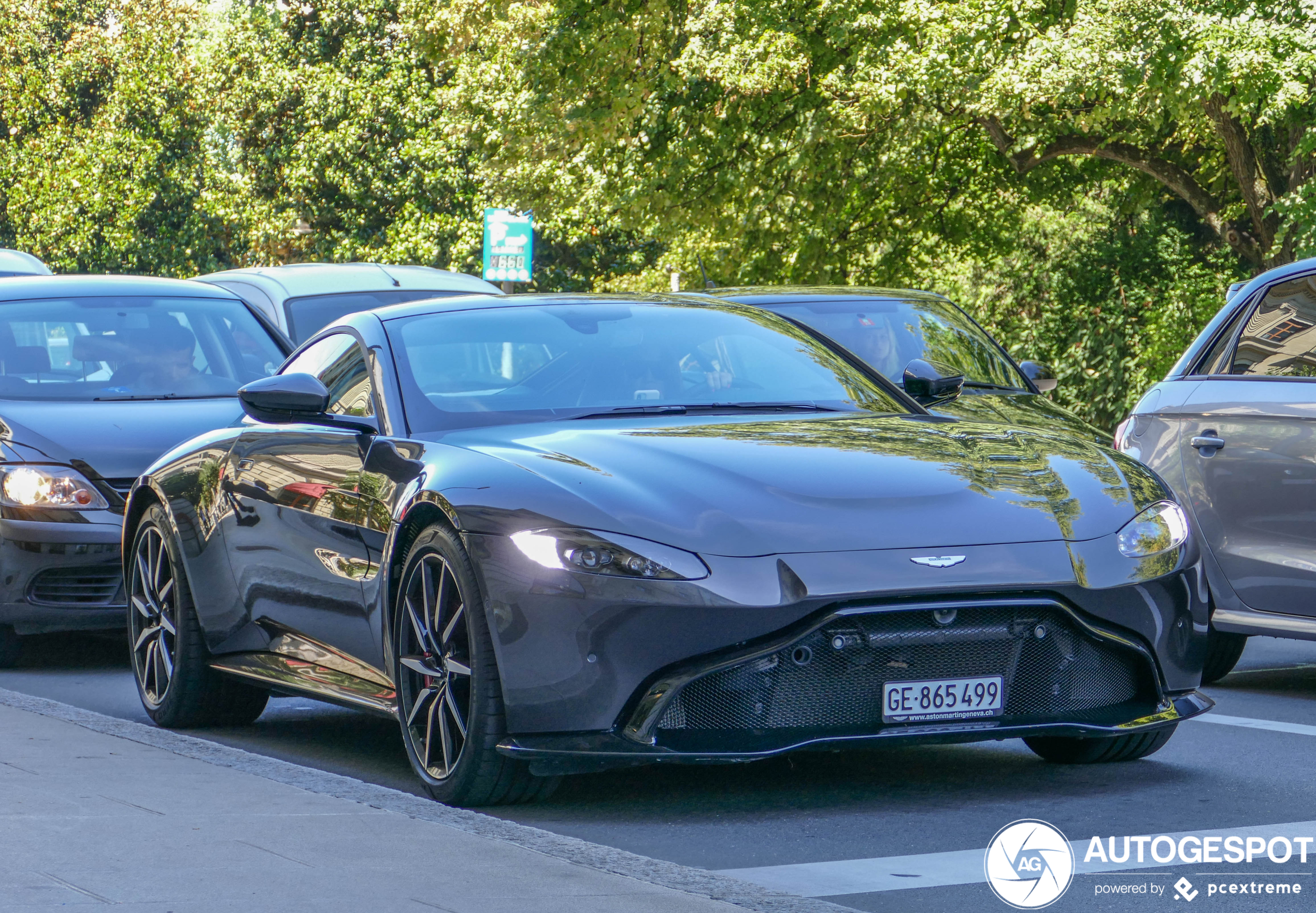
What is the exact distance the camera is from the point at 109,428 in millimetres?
8914

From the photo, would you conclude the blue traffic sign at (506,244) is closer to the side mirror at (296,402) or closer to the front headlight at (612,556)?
the side mirror at (296,402)

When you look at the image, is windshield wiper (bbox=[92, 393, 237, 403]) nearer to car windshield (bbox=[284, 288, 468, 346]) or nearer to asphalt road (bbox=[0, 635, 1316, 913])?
asphalt road (bbox=[0, 635, 1316, 913])

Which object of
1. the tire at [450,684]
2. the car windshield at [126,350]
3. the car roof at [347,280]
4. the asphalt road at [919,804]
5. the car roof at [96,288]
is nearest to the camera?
the asphalt road at [919,804]

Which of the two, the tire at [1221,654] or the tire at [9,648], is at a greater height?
the tire at [1221,654]

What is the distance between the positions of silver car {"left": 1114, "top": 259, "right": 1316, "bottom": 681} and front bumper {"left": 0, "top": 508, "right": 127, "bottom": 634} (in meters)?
4.43

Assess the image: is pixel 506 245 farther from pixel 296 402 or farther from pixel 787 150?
pixel 296 402

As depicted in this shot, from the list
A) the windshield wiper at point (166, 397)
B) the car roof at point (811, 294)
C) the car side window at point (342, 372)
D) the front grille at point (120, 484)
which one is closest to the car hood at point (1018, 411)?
the car roof at point (811, 294)

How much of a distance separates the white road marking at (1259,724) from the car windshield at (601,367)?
1724 mm

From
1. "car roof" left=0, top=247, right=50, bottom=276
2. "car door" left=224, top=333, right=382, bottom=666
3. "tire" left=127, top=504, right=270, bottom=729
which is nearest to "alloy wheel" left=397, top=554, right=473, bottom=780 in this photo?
"car door" left=224, top=333, right=382, bottom=666

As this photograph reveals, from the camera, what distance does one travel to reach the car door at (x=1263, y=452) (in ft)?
24.3

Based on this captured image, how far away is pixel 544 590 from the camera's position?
4.92m

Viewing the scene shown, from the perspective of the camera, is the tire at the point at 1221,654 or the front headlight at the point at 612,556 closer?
the front headlight at the point at 612,556

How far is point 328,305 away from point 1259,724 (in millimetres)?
7702

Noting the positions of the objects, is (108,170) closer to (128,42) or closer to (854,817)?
(128,42)
